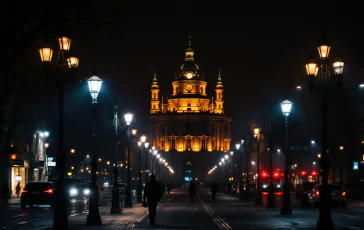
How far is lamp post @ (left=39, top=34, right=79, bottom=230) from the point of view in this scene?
81.1 feet

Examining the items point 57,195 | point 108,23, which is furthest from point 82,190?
point 108,23

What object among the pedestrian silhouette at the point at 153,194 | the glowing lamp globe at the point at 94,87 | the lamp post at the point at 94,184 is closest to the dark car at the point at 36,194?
the lamp post at the point at 94,184

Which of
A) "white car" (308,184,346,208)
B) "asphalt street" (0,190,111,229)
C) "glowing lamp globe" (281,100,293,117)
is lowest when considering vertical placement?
"asphalt street" (0,190,111,229)

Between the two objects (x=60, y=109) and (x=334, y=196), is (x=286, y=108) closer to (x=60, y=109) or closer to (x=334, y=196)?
(x=334, y=196)

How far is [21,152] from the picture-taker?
89.1m

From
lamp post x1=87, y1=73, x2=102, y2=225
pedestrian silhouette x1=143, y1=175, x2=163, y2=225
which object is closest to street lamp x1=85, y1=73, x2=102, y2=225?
lamp post x1=87, y1=73, x2=102, y2=225

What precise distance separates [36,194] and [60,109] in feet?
83.7

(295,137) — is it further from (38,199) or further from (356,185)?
(38,199)

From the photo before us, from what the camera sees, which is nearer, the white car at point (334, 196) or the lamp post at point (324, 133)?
the lamp post at point (324, 133)

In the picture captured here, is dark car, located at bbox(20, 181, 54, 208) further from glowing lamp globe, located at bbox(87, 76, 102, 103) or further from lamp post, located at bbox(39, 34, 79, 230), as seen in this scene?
lamp post, located at bbox(39, 34, 79, 230)

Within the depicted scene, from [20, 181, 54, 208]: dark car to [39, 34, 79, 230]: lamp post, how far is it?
79.3ft

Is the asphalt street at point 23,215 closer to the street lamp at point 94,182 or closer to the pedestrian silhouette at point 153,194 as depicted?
the street lamp at point 94,182

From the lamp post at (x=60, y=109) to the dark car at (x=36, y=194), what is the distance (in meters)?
24.2

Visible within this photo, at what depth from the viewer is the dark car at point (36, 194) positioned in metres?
50.5
